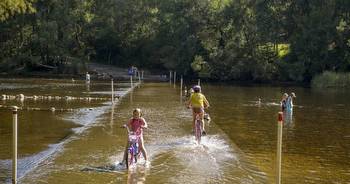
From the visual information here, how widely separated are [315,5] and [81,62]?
34997mm

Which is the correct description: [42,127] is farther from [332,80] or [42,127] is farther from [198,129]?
[332,80]

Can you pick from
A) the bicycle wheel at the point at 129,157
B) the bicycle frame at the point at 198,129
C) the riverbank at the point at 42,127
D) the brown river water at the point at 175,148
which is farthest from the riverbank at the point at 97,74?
the bicycle wheel at the point at 129,157

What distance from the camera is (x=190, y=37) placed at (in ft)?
254

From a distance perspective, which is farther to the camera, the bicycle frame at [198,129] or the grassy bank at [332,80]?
the grassy bank at [332,80]

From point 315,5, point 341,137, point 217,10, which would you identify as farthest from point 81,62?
point 341,137

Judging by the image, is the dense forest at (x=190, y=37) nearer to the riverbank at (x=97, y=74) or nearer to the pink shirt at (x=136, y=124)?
the riverbank at (x=97, y=74)

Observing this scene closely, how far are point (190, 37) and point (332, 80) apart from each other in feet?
74.8

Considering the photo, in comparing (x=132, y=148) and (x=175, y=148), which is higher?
(x=132, y=148)

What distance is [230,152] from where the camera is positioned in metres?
15.3

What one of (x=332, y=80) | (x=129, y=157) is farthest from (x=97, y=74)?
(x=129, y=157)

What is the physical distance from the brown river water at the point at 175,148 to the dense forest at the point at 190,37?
4264cm

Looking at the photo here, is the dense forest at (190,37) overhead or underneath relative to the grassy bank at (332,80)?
overhead

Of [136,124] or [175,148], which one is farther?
[175,148]

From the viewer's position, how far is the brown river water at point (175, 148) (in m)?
12.0
